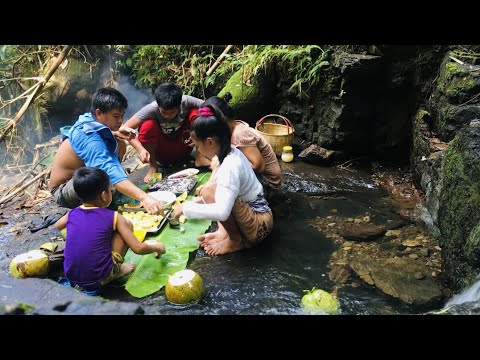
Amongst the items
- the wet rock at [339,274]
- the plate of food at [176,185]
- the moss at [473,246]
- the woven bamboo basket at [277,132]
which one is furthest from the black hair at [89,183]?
the woven bamboo basket at [277,132]

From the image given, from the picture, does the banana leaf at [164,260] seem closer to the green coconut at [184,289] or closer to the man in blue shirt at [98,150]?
the green coconut at [184,289]

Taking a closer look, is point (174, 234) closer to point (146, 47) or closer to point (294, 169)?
point (294, 169)

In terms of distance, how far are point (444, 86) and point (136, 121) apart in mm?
4333

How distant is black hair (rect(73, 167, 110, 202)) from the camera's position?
3434 millimetres

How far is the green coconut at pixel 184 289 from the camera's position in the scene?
11.3ft

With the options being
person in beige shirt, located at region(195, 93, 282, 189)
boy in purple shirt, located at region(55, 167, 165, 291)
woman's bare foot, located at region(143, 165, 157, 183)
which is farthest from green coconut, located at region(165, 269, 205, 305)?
woman's bare foot, located at region(143, 165, 157, 183)

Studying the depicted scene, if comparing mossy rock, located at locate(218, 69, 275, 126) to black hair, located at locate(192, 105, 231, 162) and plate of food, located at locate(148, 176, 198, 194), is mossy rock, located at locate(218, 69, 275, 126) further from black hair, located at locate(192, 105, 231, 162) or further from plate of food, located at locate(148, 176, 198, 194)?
black hair, located at locate(192, 105, 231, 162)

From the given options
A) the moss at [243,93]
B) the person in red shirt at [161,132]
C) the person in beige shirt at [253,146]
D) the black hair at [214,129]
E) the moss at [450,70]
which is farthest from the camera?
the moss at [243,93]

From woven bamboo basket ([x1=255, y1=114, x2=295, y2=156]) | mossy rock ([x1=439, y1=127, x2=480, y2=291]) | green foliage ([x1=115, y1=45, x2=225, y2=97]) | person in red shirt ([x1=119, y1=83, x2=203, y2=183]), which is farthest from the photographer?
green foliage ([x1=115, y1=45, x2=225, y2=97])

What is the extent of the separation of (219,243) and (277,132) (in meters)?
3.50

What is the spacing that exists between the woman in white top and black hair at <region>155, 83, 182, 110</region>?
1454 millimetres

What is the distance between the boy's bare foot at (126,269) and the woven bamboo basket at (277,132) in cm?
360

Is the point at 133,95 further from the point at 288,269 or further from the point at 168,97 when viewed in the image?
the point at 288,269

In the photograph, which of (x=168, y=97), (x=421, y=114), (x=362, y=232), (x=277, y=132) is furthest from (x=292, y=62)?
(x=362, y=232)
